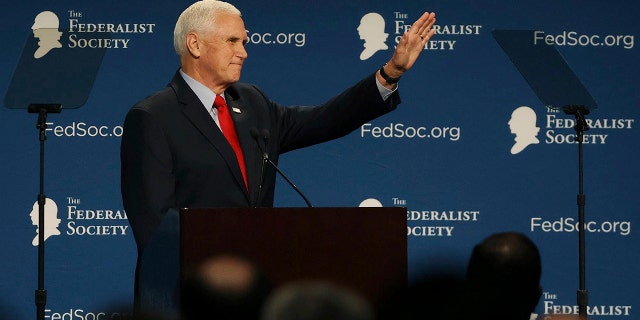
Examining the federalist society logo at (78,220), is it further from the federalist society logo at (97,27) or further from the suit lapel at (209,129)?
the suit lapel at (209,129)

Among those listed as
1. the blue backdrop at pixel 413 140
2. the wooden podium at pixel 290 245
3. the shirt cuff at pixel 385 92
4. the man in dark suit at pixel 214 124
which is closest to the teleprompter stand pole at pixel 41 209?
the blue backdrop at pixel 413 140

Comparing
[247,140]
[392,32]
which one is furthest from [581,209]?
[247,140]

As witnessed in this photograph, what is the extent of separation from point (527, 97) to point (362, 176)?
3.51ft

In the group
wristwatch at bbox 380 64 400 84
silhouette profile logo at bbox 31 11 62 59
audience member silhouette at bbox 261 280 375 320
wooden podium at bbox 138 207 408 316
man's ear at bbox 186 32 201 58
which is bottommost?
audience member silhouette at bbox 261 280 375 320

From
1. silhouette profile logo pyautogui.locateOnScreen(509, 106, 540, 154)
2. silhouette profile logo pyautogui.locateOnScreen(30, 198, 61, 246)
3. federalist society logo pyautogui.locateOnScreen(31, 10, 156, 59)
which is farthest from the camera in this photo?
silhouette profile logo pyautogui.locateOnScreen(509, 106, 540, 154)

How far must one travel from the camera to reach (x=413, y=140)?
6.01m

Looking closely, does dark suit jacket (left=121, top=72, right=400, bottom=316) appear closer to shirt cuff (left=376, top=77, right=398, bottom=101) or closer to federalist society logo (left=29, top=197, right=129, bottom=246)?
shirt cuff (left=376, top=77, right=398, bottom=101)

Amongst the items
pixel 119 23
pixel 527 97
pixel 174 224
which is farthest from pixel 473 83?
pixel 174 224

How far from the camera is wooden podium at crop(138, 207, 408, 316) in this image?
2094mm

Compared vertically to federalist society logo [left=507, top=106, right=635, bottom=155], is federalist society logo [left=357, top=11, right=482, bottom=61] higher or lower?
higher

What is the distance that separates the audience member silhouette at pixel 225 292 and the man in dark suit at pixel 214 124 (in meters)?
1.84

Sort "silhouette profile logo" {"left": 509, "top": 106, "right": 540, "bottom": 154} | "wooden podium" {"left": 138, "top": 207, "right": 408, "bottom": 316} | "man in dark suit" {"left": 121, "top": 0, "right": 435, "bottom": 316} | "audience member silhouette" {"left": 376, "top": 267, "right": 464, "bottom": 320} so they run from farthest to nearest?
"silhouette profile logo" {"left": 509, "top": 106, "right": 540, "bottom": 154}, "man in dark suit" {"left": 121, "top": 0, "right": 435, "bottom": 316}, "wooden podium" {"left": 138, "top": 207, "right": 408, "bottom": 316}, "audience member silhouette" {"left": 376, "top": 267, "right": 464, "bottom": 320}

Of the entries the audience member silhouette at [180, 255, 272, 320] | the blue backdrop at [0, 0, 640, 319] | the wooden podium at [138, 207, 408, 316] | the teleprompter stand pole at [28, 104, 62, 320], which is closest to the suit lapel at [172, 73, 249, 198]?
the wooden podium at [138, 207, 408, 316]

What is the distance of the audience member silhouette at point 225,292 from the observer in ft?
3.32
